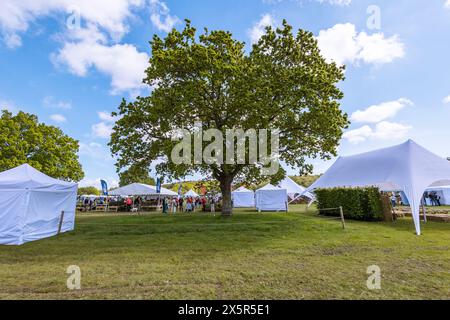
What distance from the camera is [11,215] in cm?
867

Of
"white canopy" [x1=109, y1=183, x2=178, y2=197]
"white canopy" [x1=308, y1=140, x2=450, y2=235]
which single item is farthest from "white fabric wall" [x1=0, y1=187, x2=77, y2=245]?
"white canopy" [x1=308, y1=140, x2=450, y2=235]

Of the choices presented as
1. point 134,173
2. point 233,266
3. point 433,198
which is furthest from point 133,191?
point 433,198

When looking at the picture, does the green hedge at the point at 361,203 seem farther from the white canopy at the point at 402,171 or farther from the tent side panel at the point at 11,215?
the tent side panel at the point at 11,215

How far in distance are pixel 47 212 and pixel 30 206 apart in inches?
40.7

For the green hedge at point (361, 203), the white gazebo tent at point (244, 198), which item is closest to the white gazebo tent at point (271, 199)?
the green hedge at point (361, 203)

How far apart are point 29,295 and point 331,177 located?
1417 centimetres

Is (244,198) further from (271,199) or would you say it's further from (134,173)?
(134,173)

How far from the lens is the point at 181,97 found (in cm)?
1210

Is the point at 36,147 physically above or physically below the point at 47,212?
above

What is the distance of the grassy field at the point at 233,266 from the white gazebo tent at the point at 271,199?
13229 mm

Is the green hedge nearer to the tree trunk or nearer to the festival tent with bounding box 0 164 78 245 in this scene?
the tree trunk

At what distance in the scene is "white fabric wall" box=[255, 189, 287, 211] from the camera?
74.4ft

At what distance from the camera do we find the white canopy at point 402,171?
10.2 m

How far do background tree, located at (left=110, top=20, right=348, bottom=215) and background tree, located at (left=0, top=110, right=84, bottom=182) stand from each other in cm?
1739
